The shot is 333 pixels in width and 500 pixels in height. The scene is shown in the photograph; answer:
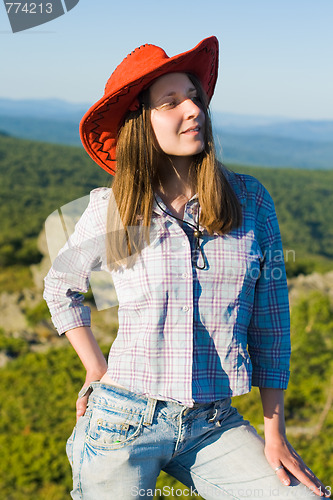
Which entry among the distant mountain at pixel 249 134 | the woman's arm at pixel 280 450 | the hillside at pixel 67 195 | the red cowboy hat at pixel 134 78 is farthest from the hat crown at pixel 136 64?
the distant mountain at pixel 249 134

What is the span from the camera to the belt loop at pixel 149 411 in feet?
4.75

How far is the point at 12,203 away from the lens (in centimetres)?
1409

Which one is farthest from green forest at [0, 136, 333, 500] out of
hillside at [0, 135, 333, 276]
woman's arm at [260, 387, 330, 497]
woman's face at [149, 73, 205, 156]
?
woman's arm at [260, 387, 330, 497]

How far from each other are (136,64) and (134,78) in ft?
0.28

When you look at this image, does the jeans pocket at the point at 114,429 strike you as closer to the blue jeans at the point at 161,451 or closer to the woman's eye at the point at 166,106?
the blue jeans at the point at 161,451

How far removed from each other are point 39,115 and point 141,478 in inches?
1074

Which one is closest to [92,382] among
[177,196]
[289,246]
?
[177,196]

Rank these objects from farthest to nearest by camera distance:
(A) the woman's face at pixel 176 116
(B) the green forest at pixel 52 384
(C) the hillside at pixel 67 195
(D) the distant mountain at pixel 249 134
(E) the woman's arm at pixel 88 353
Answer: (D) the distant mountain at pixel 249 134 → (C) the hillside at pixel 67 195 → (B) the green forest at pixel 52 384 → (E) the woman's arm at pixel 88 353 → (A) the woman's face at pixel 176 116

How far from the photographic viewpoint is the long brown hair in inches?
61.4

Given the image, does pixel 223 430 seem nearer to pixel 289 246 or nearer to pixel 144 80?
pixel 144 80

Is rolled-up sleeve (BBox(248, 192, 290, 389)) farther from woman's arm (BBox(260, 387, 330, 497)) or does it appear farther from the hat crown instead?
the hat crown

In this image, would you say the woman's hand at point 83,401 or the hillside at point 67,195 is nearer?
the woman's hand at point 83,401

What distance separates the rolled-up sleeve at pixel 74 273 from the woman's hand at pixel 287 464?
0.66 m

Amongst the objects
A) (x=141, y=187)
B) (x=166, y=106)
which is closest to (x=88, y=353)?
(x=141, y=187)
